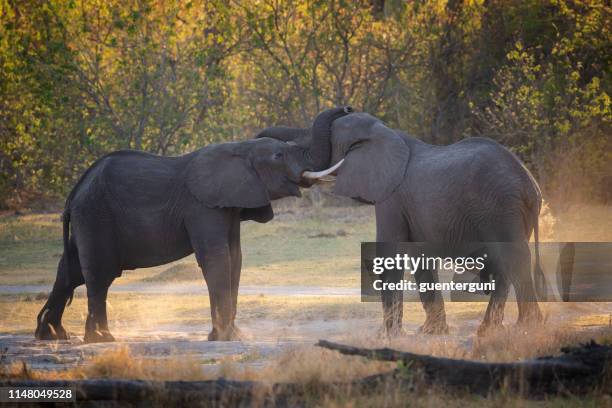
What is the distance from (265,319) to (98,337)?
11.1 ft

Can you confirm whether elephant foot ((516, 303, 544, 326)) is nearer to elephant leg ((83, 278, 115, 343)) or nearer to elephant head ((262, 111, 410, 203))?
elephant head ((262, 111, 410, 203))

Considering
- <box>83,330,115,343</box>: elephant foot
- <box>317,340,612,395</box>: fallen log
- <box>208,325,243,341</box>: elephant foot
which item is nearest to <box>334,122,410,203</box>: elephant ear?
<box>208,325,243,341</box>: elephant foot

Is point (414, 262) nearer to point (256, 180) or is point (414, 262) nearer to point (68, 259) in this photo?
point (256, 180)

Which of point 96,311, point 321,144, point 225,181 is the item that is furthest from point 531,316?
point 96,311

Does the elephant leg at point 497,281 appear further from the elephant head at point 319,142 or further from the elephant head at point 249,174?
the elephant head at point 249,174

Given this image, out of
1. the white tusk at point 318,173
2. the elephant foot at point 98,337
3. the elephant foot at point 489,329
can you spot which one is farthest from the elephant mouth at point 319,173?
the elephant foot at point 98,337

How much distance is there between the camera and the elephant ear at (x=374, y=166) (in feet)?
47.3

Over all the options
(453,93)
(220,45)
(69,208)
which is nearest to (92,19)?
(220,45)

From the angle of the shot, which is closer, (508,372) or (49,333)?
(508,372)

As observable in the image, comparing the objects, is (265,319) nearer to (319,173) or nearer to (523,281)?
(319,173)

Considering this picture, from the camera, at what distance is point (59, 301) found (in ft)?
48.0

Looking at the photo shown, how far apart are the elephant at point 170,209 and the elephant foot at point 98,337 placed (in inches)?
0.7

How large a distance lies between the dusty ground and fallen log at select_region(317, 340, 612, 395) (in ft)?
1.28

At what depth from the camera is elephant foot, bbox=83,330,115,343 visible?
14.0 m
